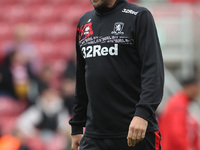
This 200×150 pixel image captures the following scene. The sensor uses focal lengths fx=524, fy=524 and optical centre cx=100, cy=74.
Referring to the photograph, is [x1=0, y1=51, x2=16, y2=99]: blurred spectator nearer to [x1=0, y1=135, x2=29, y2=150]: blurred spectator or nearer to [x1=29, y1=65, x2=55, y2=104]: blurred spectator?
[x1=29, y1=65, x2=55, y2=104]: blurred spectator

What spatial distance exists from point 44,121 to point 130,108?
217 inches

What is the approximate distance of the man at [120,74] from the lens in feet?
10.6

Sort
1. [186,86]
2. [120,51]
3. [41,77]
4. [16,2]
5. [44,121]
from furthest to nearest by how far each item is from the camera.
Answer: [16,2]
[41,77]
[44,121]
[186,86]
[120,51]

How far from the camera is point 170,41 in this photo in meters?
10.3

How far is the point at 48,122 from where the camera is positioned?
8711 mm

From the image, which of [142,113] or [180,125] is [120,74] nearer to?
[142,113]

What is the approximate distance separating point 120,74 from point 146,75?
Answer: 7.4 inches

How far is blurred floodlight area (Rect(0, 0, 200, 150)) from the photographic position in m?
8.19

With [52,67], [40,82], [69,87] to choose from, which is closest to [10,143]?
[69,87]

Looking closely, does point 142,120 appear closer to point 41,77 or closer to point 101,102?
point 101,102

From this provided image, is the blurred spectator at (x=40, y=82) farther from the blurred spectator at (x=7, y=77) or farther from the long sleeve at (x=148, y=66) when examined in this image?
the long sleeve at (x=148, y=66)

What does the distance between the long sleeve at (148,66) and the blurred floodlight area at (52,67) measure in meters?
3.56

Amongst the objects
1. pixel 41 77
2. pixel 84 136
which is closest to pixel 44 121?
pixel 41 77

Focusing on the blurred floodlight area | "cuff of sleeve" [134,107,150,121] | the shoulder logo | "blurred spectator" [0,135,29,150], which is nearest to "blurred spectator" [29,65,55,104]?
the blurred floodlight area
